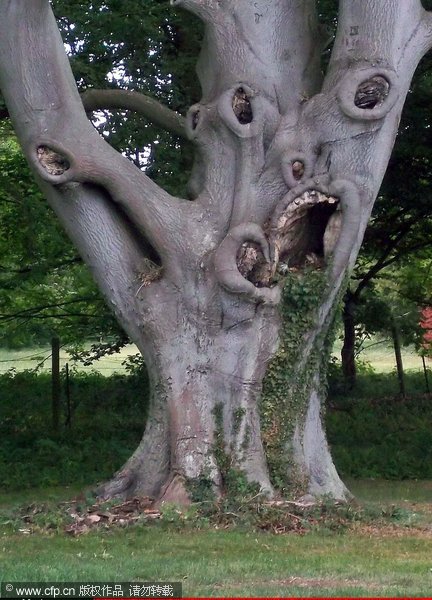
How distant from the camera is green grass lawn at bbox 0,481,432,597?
668 cm

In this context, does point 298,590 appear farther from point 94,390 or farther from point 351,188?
point 94,390

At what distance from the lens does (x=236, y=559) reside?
764 cm

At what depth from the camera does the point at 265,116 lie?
10.0 metres

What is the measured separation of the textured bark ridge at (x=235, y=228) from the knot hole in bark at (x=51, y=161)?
1 cm

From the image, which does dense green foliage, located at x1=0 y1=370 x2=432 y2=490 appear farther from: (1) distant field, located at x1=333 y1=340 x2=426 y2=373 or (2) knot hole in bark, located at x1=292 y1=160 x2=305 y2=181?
(2) knot hole in bark, located at x1=292 y1=160 x2=305 y2=181

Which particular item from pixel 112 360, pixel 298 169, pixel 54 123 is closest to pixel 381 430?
pixel 112 360

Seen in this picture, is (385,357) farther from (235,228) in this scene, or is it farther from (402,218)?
(235,228)

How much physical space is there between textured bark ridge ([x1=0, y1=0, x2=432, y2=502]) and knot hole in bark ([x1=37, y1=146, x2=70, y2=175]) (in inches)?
0.5

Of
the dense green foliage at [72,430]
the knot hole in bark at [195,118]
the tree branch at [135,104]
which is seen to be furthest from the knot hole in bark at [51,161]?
the dense green foliage at [72,430]

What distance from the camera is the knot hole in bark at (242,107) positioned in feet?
33.0

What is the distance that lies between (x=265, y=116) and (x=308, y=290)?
1872 mm

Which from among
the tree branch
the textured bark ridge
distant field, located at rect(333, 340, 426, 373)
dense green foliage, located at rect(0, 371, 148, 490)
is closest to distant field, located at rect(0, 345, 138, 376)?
dense green foliage, located at rect(0, 371, 148, 490)

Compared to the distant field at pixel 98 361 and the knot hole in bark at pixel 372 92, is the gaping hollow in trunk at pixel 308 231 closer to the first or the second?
the knot hole in bark at pixel 372 92

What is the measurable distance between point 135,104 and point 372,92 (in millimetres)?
3508
